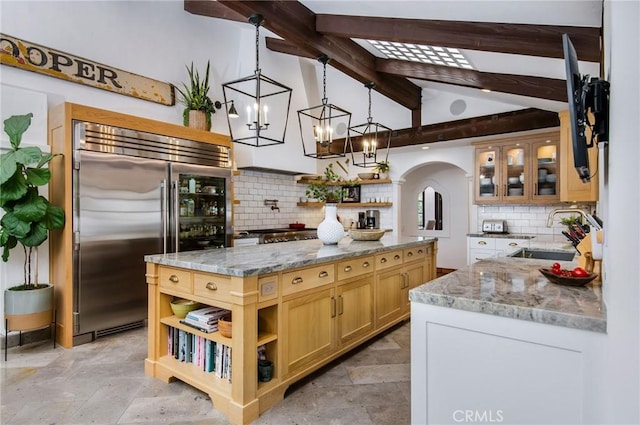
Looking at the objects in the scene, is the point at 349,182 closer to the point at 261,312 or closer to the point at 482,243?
the point at 482,243

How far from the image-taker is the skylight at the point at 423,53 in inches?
136

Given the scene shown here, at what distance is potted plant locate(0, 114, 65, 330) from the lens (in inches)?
109

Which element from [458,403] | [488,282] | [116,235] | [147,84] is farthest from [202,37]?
[458,403]

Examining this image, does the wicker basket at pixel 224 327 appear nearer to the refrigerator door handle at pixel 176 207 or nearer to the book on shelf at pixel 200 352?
the book on shelf at pixel 200 352

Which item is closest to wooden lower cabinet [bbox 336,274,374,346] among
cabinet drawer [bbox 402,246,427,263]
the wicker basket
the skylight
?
cabinet drawer [bbox 402,246,427,263]

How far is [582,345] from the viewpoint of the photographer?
1177mm

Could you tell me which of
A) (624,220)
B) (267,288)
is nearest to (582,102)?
(624,220)

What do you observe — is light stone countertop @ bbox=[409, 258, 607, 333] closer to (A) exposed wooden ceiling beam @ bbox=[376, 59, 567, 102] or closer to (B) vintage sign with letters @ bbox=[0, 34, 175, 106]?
(A) exposed wooden ceiling beam @ bbox=[376, 59, 567, 102]

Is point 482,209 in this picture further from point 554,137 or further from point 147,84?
point 147,84

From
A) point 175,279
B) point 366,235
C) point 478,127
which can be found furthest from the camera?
Result: point 478,127

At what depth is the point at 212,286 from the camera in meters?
→ 2.13

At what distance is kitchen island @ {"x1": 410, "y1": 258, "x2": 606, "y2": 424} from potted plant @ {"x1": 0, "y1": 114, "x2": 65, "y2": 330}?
3088 mm

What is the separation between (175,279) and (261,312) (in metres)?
0.63

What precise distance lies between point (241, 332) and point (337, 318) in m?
0.93
